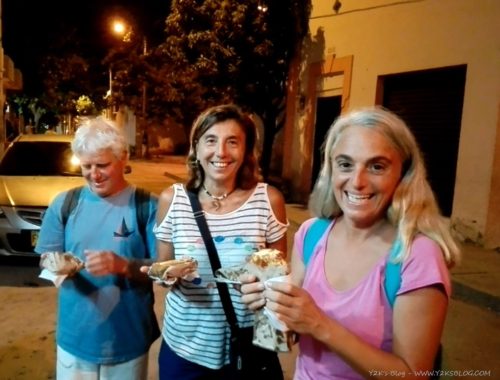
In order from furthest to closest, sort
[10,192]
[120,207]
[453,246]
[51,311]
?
[10,192], [51,311], [120,207], [453,246]

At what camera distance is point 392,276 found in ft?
4.67

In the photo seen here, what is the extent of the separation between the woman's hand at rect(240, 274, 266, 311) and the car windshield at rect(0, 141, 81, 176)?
5.90 m

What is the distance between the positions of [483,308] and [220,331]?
4733 mm

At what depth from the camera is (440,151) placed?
368 inches

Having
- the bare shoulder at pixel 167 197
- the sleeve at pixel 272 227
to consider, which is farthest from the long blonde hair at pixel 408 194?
the bare shoulder at pixel 167 197

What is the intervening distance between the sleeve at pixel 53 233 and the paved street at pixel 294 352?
5.81 ft

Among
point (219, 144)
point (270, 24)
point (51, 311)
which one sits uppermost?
point (270, 24)

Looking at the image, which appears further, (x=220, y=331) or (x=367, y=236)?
(x=220, y=331)

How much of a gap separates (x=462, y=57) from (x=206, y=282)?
8.02 m

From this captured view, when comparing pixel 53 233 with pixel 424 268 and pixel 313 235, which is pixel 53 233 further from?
pixel 424 268

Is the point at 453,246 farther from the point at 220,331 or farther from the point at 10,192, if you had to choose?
the point at 10,192

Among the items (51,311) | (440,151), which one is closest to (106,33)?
(440,151)

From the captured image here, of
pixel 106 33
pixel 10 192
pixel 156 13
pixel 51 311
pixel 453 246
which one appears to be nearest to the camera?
pixel 453 246

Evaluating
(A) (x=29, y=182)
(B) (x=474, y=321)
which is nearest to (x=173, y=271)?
(B) (x=474, y=321)
